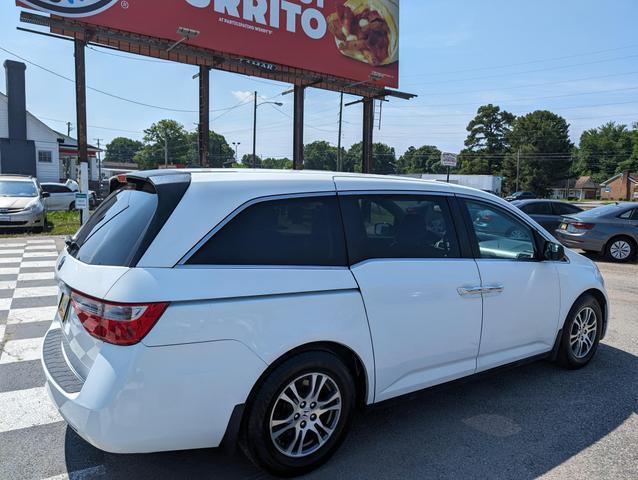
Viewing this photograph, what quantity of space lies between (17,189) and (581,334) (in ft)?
48.8

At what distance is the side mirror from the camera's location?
3.98 m

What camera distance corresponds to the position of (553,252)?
399 centimetres

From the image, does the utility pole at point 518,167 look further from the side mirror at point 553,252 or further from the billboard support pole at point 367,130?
the side mirror at point 553,252

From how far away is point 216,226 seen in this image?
2.51 m

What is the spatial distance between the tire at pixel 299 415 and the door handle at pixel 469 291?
1.01 metres

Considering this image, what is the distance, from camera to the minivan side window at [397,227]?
9.80 ft

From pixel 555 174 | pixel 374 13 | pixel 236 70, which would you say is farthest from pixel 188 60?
pixel 555 174

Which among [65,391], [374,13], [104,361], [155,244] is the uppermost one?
[374,13]

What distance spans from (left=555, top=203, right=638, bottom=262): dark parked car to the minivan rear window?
37.8ft

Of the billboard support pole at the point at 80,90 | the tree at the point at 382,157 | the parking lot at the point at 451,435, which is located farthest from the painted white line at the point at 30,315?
the tree at the point at 382,157

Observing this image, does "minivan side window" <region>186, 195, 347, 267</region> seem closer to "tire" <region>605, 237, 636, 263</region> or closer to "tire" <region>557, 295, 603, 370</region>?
"tire" <region>557, 295, 603, 370</region>

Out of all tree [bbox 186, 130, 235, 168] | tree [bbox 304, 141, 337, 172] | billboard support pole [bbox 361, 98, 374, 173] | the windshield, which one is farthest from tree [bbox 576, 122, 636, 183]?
the windshield

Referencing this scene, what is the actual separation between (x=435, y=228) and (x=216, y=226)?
166cm

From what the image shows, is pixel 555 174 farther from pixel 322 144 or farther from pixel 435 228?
pixel 435 228
